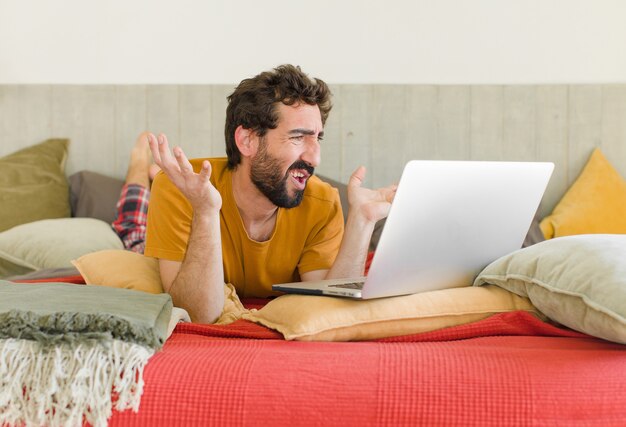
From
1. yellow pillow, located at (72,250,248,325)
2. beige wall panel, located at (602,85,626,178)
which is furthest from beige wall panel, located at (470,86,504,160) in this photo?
yellow pillow, located at (72,250,248,325)

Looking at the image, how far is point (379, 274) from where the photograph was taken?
1446 mm

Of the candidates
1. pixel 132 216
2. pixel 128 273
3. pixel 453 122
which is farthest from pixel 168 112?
pixel 128 273

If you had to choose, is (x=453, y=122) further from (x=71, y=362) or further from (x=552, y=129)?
(x=71, y=362)

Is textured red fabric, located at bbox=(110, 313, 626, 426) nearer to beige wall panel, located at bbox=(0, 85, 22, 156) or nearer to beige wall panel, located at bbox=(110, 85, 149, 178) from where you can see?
beige wall panel, located at bbox=(110, 85, 149, 178)

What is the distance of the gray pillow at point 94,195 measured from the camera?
2916mm

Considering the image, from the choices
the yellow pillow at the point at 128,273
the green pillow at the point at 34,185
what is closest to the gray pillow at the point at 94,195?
the green pillow at the point at 34,185

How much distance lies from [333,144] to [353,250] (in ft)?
4.01

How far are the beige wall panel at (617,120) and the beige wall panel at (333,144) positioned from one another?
40.6 inches

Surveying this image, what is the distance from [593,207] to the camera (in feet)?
9.61

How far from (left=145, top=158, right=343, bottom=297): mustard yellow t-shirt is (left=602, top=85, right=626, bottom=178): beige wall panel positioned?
147cm

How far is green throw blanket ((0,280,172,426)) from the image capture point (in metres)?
1.16

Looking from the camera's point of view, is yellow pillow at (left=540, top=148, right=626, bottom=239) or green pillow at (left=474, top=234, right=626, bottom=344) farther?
yellow pillow at (left=540, top=148, right=626, bottom=239)

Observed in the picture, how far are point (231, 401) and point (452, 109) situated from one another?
2.13 meters
